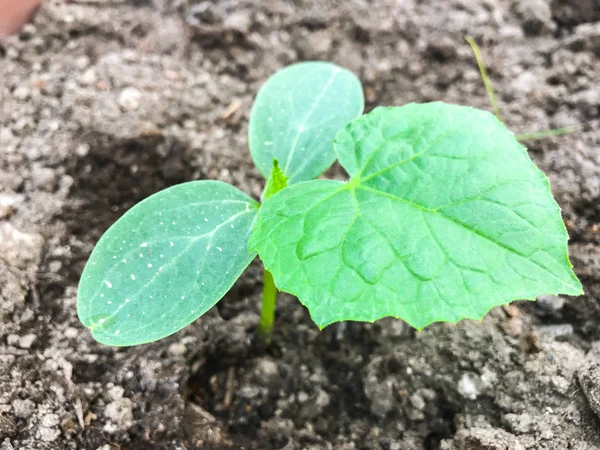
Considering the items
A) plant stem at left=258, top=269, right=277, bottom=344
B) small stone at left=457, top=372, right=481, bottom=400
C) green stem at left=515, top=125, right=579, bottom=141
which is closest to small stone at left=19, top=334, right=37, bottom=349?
plant stem at left=258, top=269, right=277, bottom=344

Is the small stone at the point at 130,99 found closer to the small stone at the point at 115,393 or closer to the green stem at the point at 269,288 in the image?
the green stem at the point at 269,288

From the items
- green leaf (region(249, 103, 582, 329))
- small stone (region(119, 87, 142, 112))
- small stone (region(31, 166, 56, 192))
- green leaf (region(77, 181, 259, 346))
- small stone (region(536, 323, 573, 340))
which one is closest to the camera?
green leaf (region(249, 103, 582, 329))

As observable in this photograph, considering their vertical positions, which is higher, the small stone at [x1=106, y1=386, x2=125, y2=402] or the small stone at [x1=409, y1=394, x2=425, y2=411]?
the small stone at [x1=409, y1=394, x2=425, y2=411]

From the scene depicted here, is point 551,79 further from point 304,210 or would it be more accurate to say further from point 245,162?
point 304,210

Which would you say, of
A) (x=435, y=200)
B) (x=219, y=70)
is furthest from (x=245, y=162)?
(x=435, y=200)

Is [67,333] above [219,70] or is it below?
below

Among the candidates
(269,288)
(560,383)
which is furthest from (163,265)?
(560,383)

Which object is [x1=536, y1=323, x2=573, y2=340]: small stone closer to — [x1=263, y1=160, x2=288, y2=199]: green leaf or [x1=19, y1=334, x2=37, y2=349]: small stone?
[x1=263, y1=160, x2=288, y2=199]: green leaf
